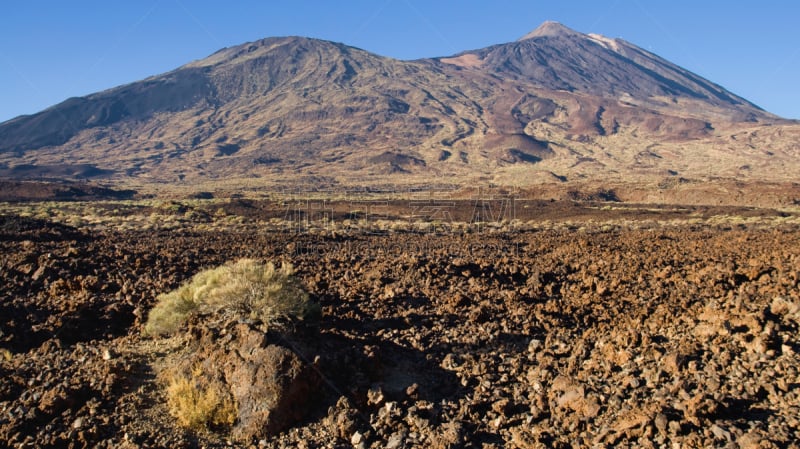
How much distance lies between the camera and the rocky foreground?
500cm

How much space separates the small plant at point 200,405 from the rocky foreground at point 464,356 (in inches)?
4.4

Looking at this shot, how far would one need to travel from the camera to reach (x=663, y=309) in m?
7.98

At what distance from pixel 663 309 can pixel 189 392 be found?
624 cm

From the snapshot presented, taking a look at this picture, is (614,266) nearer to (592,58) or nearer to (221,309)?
(221,309)

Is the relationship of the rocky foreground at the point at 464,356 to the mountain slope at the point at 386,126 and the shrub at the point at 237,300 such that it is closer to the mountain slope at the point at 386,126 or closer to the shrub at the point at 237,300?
the shrub at the point at 237,300

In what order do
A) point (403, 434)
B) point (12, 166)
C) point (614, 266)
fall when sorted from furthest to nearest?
point (12, 166) → point (614, 266) → point (403, 434)

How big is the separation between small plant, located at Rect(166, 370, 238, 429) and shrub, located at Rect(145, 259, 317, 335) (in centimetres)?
99

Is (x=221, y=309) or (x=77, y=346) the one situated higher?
(x=221, y=309)

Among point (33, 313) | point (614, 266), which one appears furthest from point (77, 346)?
point (614, 266)

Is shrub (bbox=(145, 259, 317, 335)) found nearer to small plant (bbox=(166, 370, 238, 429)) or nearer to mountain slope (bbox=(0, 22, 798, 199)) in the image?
small plant (bbox=(166, 370, 238, 429))

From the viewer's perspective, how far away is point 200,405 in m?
5.23

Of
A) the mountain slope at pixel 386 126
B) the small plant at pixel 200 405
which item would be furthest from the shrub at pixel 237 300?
the mountain slope at pixel 386 126

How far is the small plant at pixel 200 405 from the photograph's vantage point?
521 cm

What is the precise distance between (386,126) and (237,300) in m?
116
